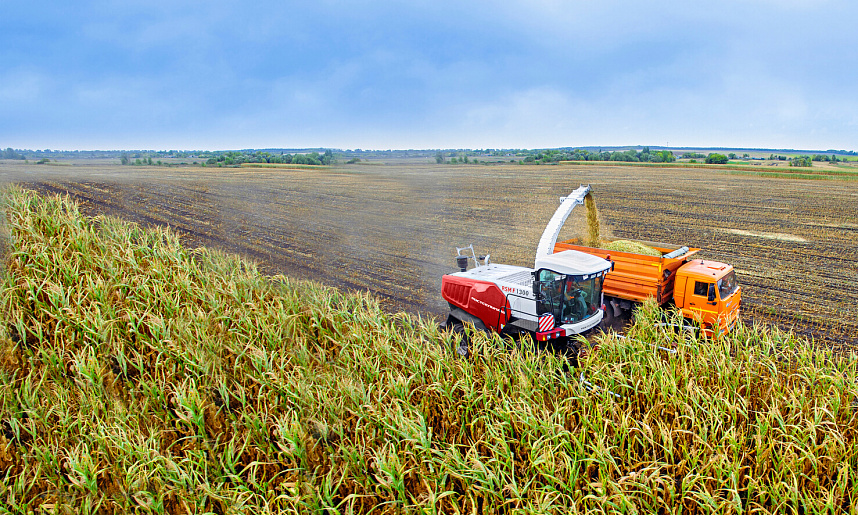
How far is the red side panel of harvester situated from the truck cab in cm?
318

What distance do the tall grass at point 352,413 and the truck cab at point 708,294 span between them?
90 centimetres

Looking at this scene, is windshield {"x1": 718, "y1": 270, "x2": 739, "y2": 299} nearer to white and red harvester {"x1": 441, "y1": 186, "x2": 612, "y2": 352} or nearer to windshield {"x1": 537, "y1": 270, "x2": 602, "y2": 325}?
white and red harvester {"x1": 441, "y1": 186, "x2": 612, "y2": 352}

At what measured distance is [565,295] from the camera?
21.1 feet

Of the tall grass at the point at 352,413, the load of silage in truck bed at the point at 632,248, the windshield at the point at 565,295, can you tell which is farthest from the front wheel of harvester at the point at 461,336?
the load of silage in truck bed at the point at 632,248

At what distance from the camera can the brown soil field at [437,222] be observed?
10.3 meters

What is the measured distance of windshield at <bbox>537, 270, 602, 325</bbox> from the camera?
639cm

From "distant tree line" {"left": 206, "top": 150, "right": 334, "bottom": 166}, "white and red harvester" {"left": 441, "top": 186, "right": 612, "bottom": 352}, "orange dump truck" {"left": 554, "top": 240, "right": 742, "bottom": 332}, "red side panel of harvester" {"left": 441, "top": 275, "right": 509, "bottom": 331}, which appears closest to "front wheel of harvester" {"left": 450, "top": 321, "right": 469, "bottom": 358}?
"white and red harvester" {"left": 441, "top": 186, "right": 612, "bottom": 352}

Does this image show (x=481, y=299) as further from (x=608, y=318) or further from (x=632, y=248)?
(x=632, y=248)

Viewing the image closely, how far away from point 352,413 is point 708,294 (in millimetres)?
6291

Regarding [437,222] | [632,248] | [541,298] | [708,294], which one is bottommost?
[708,294]

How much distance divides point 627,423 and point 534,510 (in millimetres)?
1565

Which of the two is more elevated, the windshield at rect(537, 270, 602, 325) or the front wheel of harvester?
the windshield at rect(537, 270, 602, 325)

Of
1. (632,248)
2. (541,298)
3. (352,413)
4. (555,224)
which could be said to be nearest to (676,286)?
(632,248)

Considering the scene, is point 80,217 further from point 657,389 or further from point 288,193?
point 288,193
